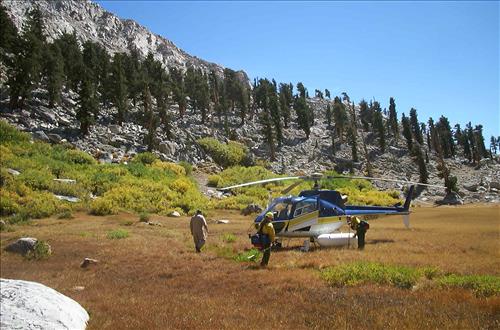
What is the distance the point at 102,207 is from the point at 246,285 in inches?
921

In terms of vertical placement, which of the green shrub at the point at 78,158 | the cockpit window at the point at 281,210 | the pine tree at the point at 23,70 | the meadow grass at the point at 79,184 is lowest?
the cockpit window at the point at 281,210

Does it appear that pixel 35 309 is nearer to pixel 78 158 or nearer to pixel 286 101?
pixel 78 158

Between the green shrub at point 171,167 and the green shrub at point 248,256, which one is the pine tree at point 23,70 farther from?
the green shrub at point 248,256

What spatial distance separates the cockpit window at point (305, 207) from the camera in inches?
617

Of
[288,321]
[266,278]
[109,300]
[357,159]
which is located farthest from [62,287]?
[357,159]

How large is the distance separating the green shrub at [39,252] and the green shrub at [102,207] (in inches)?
559

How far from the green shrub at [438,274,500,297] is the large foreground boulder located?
25.7 feet

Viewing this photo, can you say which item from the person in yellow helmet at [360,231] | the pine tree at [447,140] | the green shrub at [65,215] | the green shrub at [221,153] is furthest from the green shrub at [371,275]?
the pine tree at [447,140]

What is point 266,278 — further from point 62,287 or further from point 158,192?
point 158,192

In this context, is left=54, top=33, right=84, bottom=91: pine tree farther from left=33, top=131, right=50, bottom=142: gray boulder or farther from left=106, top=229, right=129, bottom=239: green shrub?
left=106, top=229, right=129, bottom=239: green shrub

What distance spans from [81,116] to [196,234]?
41.5 meters

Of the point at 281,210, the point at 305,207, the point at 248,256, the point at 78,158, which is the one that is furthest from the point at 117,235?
the point at 78,158

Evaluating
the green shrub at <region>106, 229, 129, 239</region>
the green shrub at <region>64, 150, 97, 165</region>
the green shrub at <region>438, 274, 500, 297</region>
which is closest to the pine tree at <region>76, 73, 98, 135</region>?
the green shrub at <region>64, 150, 97, 165</region>

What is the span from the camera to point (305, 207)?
15.8 m
